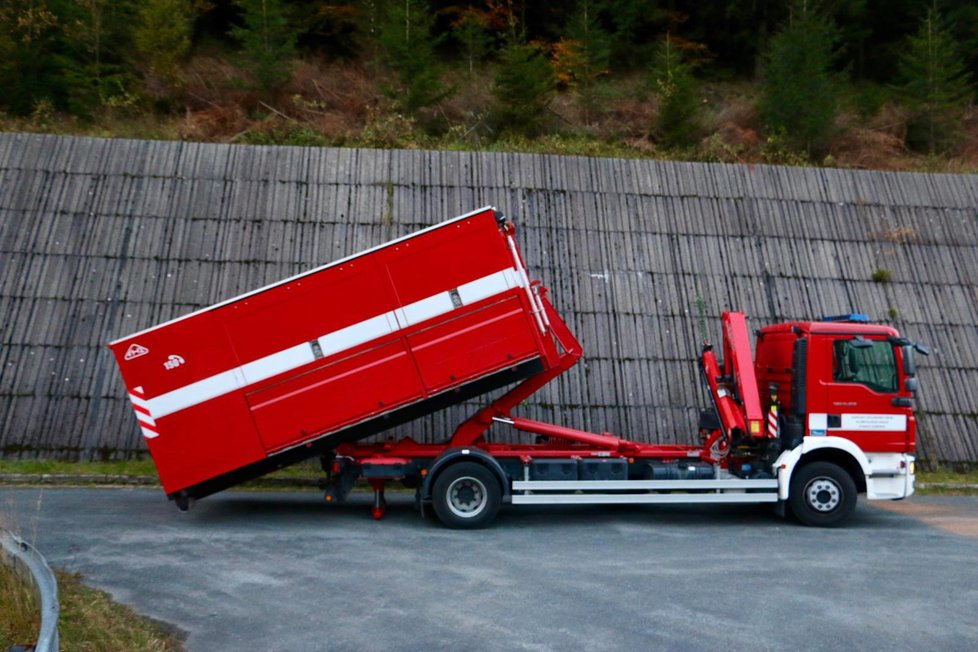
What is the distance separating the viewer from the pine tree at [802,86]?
72.9 ft

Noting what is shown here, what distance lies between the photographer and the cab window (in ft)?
39.1

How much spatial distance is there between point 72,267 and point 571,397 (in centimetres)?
914

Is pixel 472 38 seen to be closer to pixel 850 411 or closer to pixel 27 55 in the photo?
pixel 27 55

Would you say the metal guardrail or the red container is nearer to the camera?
the metal guardrail

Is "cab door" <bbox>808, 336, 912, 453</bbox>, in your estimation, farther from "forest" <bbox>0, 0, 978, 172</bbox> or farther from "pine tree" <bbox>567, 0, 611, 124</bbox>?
"pine tree" <bbox>567, 0, 611, 124</bbox>

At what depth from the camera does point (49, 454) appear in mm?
15227

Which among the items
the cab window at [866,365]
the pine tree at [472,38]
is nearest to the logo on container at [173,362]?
the cab window at [866,365]

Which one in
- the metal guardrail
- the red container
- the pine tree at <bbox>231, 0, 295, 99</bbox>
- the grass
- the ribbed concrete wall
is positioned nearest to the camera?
the metal guardrail

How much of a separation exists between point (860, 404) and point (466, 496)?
5.06 metres

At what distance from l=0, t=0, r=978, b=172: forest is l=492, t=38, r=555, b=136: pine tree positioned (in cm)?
5

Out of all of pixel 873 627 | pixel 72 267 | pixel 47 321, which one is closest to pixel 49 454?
pixel 47 321

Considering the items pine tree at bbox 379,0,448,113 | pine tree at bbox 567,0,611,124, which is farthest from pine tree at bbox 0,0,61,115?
pine tree at bbox 567,0,611,124

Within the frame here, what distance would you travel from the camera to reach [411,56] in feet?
77.4

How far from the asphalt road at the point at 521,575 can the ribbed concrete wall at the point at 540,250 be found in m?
3.36
